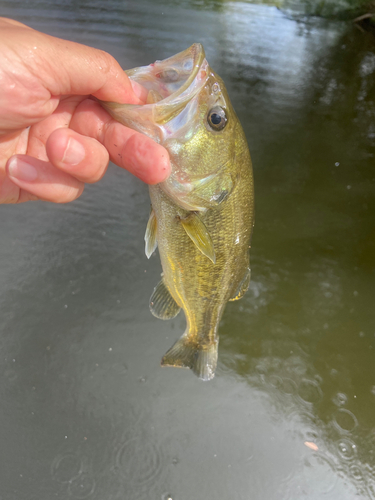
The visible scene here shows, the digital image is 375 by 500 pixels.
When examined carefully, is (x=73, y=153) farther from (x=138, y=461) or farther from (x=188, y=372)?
(x=138, y=461)

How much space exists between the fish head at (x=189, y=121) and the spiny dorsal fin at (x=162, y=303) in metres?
0.52

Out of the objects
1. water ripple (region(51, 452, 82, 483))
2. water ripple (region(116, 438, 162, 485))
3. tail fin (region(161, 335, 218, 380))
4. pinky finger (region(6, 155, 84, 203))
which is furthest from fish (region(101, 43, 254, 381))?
water ripple (region(51, 452, 82, 483))

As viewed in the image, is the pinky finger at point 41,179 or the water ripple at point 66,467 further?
the water ripple at point 66,467

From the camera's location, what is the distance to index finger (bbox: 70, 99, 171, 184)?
0.91m

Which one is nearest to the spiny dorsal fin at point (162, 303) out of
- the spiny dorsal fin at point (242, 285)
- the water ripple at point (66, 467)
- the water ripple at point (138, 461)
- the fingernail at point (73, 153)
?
the spiny dorsal fin at point (242, 285)

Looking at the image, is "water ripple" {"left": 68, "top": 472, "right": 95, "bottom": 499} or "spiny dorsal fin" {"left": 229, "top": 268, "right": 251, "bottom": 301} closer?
"spiny dorsal fin" {"left": 229, "top": 268, "right": 251, "bottom": 301}

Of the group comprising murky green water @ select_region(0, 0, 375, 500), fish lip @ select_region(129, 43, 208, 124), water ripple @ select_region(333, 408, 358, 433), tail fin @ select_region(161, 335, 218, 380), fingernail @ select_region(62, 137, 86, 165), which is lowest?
→ water ripple @ select_region(333, 408, 358, 433)

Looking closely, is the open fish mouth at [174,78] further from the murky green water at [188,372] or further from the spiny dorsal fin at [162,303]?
the murky green water at [188,372]

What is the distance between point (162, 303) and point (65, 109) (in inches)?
34.8

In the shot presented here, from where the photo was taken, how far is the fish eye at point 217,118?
981mm

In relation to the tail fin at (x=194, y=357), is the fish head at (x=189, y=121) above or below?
above

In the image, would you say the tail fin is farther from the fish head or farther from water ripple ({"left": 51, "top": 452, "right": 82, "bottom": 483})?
water ripple ({"left": 51, "top": 452, "right": 82, "bottom": 483})

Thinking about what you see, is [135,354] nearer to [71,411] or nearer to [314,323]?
[71,411]

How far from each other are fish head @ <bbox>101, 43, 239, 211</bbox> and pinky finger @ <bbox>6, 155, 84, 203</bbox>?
29cm
